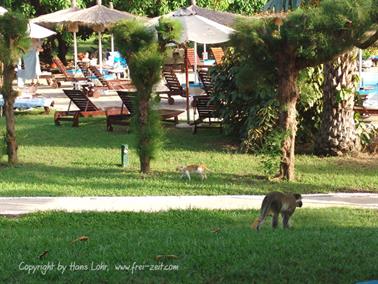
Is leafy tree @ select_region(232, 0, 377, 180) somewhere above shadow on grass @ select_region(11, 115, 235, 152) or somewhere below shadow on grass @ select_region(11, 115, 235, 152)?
above

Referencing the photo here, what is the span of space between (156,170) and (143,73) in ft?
5.39

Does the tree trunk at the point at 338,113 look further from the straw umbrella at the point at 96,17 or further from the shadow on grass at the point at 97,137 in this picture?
the straw umbrella at the point at 96,17

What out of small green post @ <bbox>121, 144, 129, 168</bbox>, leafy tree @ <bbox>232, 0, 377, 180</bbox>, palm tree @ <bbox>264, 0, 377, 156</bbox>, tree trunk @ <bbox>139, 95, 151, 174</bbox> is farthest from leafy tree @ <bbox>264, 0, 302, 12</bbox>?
small green post @ <bbox>121, 144, 129, 168</bbox>

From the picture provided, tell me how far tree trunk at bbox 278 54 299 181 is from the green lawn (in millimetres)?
3148

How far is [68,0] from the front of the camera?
3503 centimetres

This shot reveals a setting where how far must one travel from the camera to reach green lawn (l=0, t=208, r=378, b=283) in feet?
15.6

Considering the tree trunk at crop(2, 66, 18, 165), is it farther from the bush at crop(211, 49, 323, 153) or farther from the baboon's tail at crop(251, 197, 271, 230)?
the baboon's tail at crop(251, 197, 271, 230)

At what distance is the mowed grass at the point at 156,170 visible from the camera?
10016mm

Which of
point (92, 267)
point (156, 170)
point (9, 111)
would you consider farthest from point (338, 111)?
point (92, 267)

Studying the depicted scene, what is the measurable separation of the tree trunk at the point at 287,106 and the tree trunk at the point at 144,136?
216 cm

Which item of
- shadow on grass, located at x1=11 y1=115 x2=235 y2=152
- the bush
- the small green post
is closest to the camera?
the small green post

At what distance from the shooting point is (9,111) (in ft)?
39.6

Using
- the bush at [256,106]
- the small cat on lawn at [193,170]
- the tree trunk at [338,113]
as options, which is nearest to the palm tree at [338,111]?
the tree trunk at [338,113]

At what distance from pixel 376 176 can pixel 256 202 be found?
9.51ft
